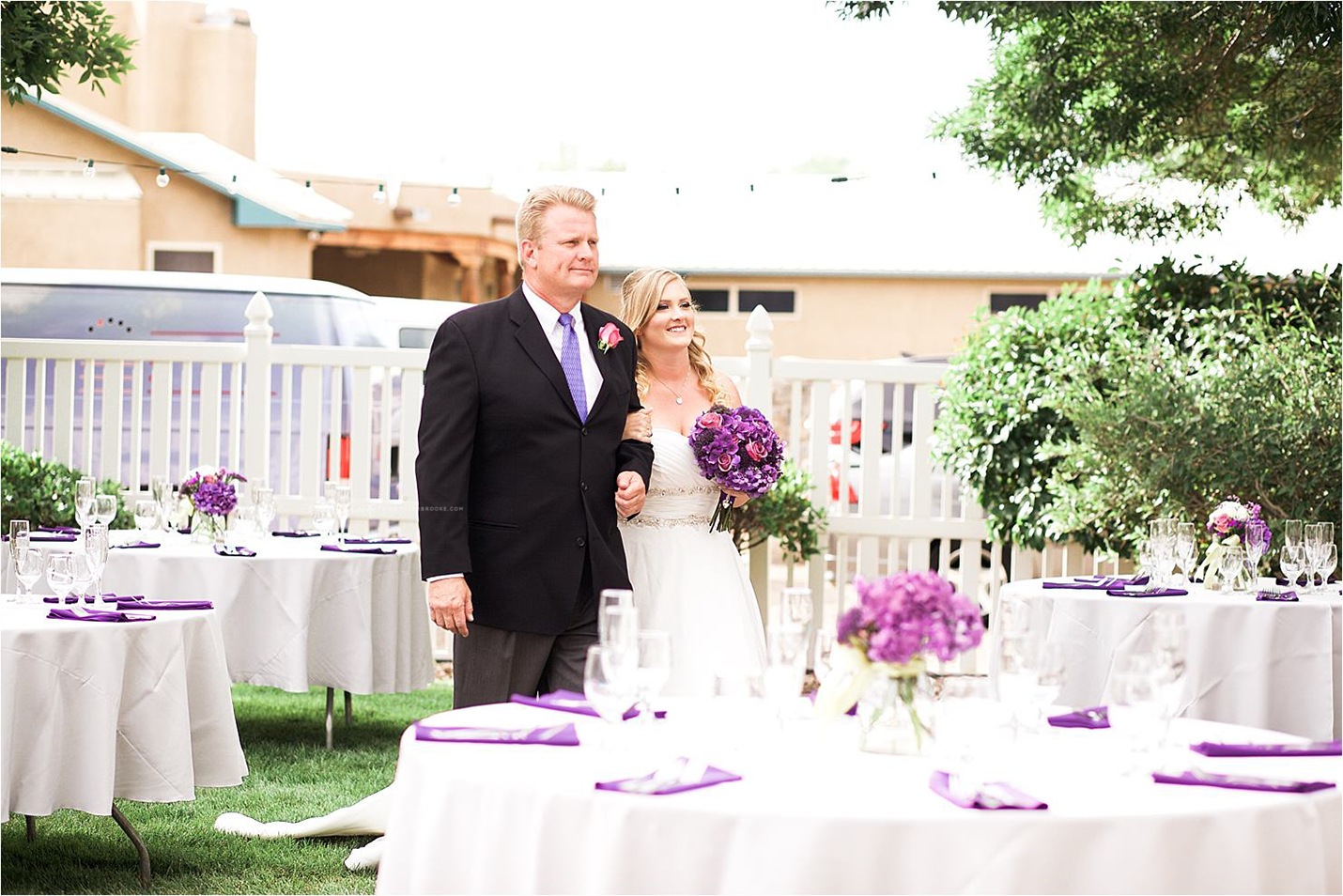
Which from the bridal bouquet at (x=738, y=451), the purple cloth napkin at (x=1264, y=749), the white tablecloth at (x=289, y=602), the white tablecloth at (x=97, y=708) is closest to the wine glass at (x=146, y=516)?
the white tablecloth at (x=289, y=602)

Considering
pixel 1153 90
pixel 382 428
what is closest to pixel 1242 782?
pixel 1153 90

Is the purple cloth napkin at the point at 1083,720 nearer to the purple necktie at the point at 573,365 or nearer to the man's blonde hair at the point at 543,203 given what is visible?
the purple necktie at the point at 573,365

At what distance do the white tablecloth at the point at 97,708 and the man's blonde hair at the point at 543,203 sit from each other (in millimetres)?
1614

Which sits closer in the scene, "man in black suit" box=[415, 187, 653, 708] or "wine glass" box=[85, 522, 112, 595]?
"man in black suit" box=[415, 187, 653, 708]

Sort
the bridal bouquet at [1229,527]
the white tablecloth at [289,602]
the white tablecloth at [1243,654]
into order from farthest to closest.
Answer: the white tablecloth at [289,602] → the bridal bouquet at [1229,527] → the white tablecloth at [1243,654]

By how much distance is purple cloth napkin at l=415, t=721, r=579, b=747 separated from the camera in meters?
2.74

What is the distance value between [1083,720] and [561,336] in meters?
1.71

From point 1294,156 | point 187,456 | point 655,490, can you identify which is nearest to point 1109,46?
point 1294,156

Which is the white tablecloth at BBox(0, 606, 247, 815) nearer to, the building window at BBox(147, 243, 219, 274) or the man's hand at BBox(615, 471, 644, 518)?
the man's hand at BBox(615, 471, 644, 518)

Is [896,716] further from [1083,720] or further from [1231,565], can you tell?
[1231,565]

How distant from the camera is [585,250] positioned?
4.01 m

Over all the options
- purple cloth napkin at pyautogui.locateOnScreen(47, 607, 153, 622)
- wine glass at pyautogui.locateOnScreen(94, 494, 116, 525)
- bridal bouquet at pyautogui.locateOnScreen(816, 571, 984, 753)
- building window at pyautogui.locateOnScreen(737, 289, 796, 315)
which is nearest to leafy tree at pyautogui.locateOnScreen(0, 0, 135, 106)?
wine glass at pyautogui.locateOnScreen(94, 494, 116, 525)

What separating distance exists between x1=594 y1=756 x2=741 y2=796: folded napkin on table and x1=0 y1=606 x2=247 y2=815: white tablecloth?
7.97 ft

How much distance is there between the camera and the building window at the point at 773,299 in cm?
2220
